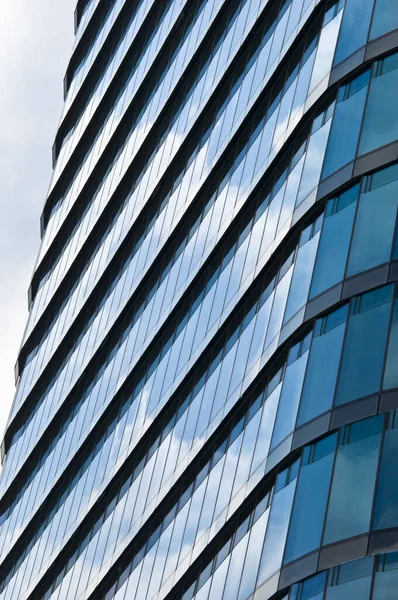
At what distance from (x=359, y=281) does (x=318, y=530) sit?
551 cm

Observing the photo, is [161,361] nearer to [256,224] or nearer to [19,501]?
[256,224]

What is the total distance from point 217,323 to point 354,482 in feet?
47.2

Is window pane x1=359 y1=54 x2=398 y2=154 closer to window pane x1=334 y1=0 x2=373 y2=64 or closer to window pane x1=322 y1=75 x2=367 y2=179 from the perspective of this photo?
window pane x1=322 y1=75 x2=367 y2=179

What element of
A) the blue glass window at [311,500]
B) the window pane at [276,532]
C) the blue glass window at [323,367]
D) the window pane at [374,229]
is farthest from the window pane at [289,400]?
Answer: the window pane at [374,229]

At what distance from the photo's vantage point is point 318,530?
2731 centimetres

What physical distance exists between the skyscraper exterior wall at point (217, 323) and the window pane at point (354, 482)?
58mm

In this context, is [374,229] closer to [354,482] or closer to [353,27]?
[354,482]

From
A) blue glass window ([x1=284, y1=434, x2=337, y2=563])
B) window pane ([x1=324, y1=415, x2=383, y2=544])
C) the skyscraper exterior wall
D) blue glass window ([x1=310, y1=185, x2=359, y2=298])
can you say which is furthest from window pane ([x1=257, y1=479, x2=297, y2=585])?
blue glass window ([x1=310, y1=185, x2=359, y2=298])

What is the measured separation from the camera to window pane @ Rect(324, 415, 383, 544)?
26.4 meters

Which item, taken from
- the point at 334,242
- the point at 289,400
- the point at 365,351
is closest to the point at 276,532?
the point at 289,400

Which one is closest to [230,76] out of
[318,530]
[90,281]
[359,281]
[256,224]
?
[256,224]

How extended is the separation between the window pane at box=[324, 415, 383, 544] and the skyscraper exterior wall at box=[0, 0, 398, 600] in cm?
6

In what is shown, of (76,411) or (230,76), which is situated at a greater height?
(230,76)

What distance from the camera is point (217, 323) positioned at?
40.8 m
